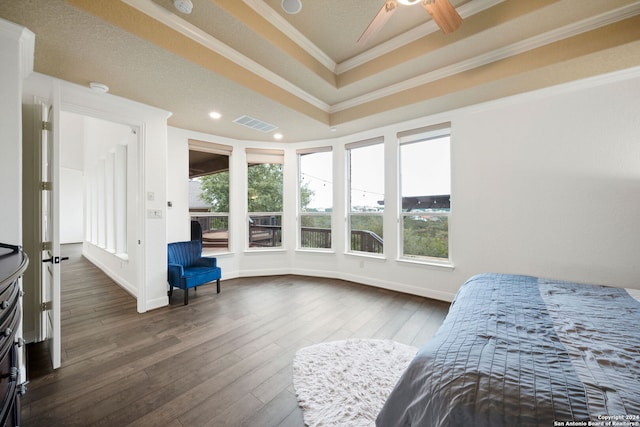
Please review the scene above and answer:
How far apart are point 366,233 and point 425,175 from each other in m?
1.41

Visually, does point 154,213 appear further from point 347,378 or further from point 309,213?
point 347,378

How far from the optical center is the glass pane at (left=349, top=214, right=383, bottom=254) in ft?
14.0

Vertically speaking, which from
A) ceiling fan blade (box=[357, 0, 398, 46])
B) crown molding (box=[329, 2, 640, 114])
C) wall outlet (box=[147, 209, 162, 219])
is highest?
crown molding (box=[329, 2, 640, 114])

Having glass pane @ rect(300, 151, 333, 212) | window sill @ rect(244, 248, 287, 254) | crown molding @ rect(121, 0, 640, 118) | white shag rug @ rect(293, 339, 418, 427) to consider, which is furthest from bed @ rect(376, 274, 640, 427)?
window sill @ rect(244, 248, 287, 254)

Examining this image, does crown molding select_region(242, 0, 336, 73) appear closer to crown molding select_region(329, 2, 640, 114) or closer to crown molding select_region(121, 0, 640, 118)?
crown molding select_region(121, 0, 640, 118)

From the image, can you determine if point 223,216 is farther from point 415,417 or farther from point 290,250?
point 415,417

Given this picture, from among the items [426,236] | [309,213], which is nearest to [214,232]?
[309,213]

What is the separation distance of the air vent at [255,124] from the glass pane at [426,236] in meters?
2.65

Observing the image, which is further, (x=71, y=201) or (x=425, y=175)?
(x=71, y=201)

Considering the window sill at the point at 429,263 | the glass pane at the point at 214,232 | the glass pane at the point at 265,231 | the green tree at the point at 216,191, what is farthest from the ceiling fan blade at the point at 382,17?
the glass pane at the point at 214,232

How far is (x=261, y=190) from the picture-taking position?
487 cm

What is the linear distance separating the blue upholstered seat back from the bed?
3.60m

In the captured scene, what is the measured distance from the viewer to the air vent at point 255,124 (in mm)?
3570

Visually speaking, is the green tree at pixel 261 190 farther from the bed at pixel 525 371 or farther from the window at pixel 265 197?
the bed at pixel 525 371
